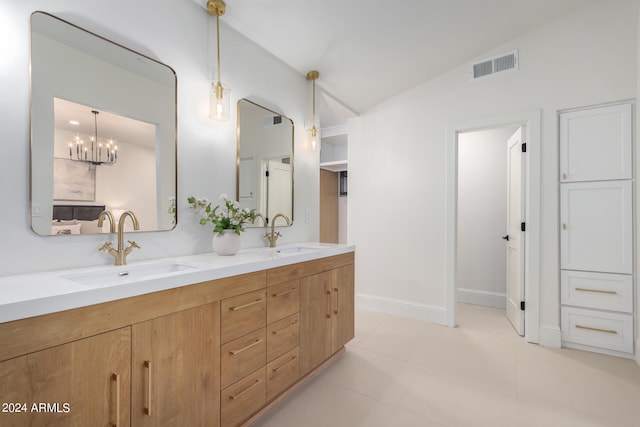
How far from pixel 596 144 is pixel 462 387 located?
2.34 metres

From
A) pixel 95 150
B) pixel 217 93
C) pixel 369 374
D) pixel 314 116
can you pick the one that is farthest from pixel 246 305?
pixel 314 116

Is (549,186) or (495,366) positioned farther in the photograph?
(549,186)

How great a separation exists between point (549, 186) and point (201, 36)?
123 inches

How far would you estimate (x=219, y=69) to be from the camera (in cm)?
204

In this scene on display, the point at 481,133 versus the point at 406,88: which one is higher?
the point at 406,88

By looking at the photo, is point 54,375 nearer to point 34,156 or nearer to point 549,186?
point 34,156

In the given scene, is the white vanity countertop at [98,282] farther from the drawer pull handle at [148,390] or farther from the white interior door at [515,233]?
the white interior door at [515,233]

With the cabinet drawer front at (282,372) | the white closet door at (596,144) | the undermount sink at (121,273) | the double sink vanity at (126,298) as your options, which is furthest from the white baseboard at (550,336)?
the undermount sink at (121,273)

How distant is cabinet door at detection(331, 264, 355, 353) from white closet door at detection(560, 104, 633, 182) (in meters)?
2.15

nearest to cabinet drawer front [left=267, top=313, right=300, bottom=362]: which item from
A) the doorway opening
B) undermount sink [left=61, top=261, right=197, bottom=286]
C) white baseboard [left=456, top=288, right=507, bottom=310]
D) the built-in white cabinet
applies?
undermount sink [left=61, top=261, right=197, bottom=286]

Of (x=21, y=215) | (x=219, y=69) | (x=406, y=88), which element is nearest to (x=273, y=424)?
(x=21, y=215)

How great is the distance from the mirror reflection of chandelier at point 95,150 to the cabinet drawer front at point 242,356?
3.54ft

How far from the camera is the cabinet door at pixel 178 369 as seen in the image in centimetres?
114

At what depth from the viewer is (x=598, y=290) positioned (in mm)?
2609
